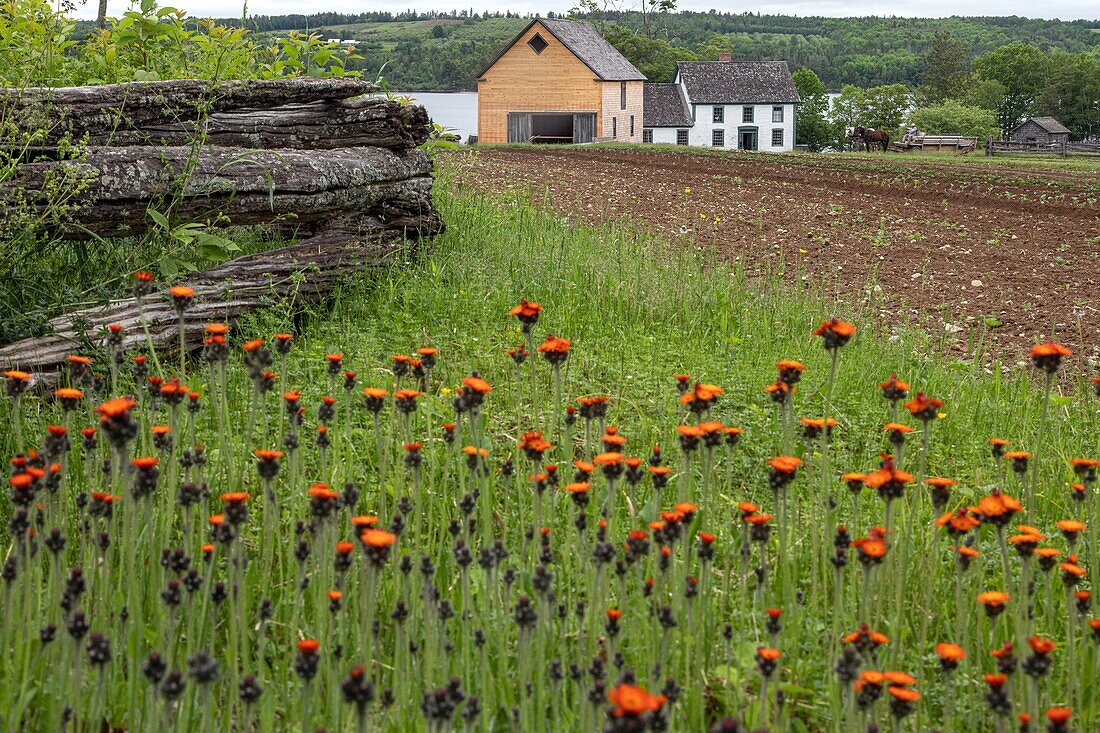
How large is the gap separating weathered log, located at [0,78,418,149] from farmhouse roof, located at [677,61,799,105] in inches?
3037

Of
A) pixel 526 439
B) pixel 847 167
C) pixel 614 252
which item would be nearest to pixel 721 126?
pixel 847 167

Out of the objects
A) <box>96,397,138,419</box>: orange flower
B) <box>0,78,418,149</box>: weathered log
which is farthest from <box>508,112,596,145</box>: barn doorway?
<box>96,397,138,419</box>: orange flower

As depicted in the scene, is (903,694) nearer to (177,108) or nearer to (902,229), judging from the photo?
(177,108)

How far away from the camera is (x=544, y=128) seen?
5956 cm

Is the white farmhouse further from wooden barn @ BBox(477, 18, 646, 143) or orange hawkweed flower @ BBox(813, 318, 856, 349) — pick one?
orange hawkweed flower @ BBox(813, 318, 856, 349)

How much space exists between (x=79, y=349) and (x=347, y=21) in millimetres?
152975

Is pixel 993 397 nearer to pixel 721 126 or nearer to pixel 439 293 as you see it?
pixel 439 293

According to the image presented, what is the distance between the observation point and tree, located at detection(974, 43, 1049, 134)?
9406cm

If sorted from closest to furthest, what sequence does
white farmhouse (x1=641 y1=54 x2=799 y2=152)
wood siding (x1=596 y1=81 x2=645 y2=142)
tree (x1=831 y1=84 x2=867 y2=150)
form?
wood siding (x1=596 y1=81 x2=645 y2=142) < white farmhouse (x1=641 y1=54 x2=799 y2=152) < tree (x1=831 y1=84 x2=867 y2=150)

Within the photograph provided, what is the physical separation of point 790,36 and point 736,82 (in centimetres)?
11476

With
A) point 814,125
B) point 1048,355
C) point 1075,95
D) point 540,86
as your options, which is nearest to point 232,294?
point 1048,355

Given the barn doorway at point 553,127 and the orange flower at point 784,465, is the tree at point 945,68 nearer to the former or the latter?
the barn doorway at point 553,127

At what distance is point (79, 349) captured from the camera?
5.04 metres

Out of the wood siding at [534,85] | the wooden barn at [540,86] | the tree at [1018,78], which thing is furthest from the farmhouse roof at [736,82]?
the wood siding at [534,85]
